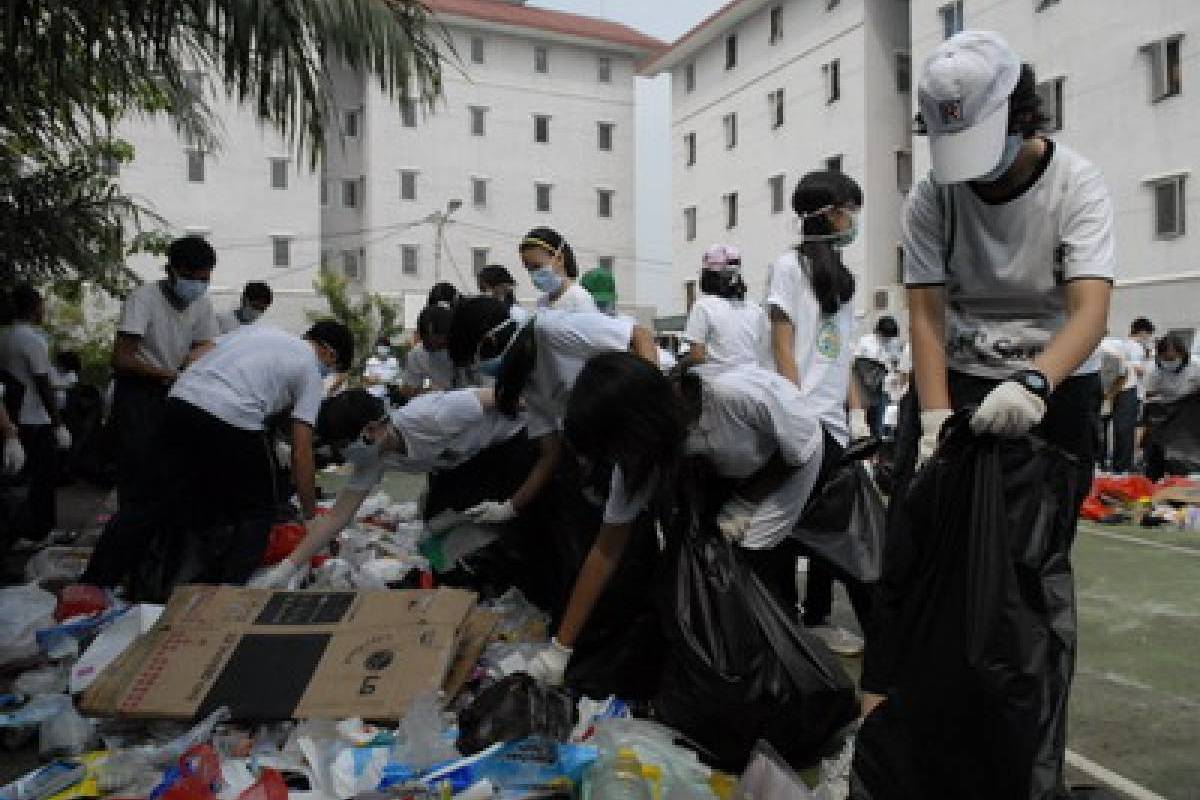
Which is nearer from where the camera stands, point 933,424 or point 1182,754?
point 933,424

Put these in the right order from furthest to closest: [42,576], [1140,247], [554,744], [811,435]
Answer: [1140,247]
[42,576]
[811,435]
[554,744]

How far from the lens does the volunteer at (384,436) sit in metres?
3.76

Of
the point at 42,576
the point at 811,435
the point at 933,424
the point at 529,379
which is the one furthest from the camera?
the point at 42,576

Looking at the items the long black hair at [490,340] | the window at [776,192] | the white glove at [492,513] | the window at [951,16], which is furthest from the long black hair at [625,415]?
the window at [776,192]

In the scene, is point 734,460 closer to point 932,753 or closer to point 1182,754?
point 932,753

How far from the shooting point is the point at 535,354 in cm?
354

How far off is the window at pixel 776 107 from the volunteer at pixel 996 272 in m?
25.6

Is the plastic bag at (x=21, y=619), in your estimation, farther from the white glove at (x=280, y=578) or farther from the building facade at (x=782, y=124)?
the building facade at (x=782, y=124)

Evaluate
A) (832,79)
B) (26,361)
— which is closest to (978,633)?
(26,361)

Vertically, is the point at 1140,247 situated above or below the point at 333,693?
above

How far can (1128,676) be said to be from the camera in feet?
11.2

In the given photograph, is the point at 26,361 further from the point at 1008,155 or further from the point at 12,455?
the point at 1008,155

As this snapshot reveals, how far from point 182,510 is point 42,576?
36.3 inches

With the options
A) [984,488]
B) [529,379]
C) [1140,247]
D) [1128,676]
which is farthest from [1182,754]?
[1140,247]
